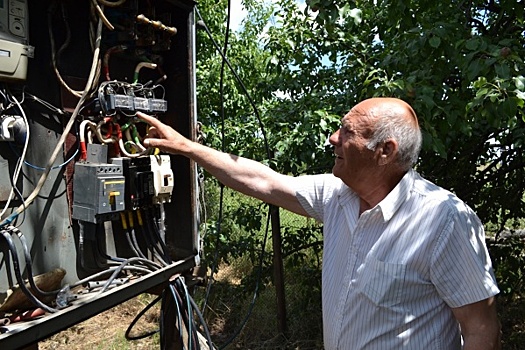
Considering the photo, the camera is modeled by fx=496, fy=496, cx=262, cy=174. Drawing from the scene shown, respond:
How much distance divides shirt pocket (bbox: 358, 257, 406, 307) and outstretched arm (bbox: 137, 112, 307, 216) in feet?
1.71

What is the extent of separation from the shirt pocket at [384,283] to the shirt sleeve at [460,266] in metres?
0.10

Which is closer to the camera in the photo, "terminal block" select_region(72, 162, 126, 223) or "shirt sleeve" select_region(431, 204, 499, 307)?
"shirt sleeve" select_region(431, 204, 499, 307)

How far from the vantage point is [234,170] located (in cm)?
212

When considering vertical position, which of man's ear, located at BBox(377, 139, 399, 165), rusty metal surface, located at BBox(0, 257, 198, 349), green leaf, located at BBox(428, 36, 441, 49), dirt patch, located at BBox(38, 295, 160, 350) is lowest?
dirt patch, located at BBox(38, 295, 160, 350)

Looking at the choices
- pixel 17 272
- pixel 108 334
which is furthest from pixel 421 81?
pixel 108 334

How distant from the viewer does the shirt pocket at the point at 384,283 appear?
1.56m

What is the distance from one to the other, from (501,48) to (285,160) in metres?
1.59

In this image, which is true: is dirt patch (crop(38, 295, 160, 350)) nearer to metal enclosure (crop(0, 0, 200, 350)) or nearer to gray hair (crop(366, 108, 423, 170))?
metal enclosure (crop(0, 0, 200, 350))

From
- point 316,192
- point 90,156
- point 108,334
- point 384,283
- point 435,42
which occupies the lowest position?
point 108,334

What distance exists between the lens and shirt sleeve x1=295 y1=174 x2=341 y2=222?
197 centimetres

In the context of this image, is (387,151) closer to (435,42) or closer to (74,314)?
(435,42)

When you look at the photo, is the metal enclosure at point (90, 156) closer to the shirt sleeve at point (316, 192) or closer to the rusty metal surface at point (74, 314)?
the rusty metal surface at point (74, 314)

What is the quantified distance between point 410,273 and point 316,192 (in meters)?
0.56

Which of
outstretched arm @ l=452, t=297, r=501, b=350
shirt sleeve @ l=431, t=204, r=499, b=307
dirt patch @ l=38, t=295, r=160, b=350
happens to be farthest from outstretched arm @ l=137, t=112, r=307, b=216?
dirt patch @ l=38, t=295, r=160, b=350
